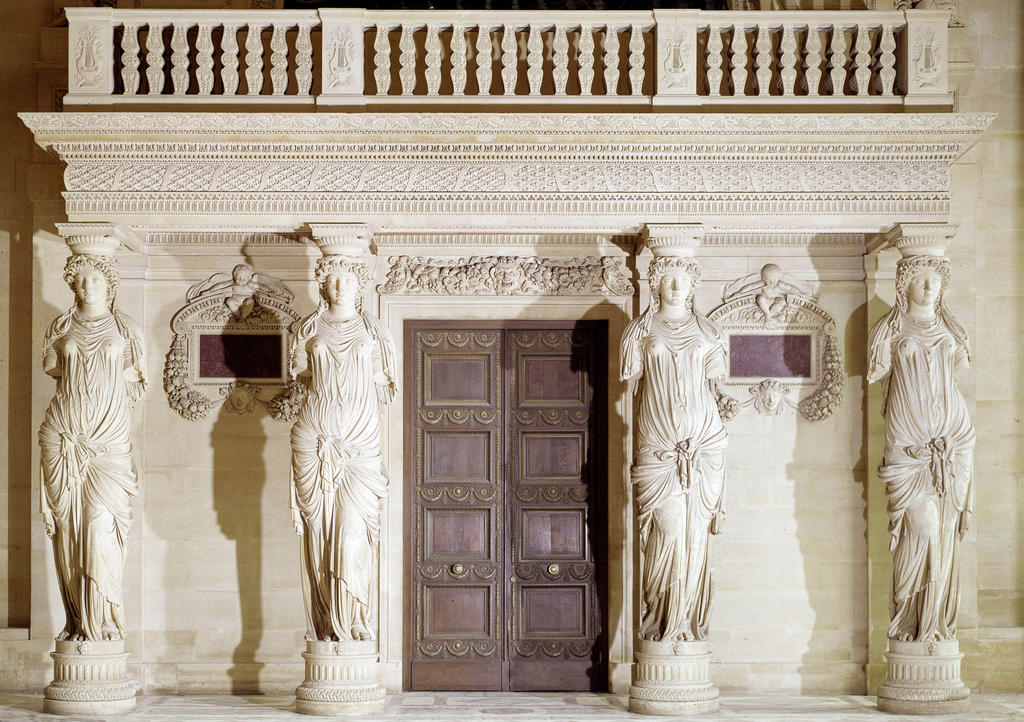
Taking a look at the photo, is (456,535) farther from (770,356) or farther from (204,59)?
(204,59)

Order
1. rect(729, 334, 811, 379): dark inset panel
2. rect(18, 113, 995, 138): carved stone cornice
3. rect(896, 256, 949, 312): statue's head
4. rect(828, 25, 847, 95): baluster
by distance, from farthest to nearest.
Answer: rect(729, 334, 811, 379): dark inset panel
rect(828, 25, 847, 95): baluster
rect(896, 256, 949, 312): statue's head
rect(18, 113, 995, 138): carved stone cornice

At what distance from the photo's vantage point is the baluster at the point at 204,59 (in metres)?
8.06

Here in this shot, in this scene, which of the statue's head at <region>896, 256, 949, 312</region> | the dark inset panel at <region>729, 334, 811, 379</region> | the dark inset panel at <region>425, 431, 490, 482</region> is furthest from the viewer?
the dark inset panel at <region>425, 431, 490, 482</region>

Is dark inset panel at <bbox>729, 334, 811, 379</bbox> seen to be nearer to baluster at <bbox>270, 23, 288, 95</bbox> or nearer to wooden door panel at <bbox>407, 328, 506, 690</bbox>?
wooden door panel at <bbox>407, 328, 506, 690</bbox>

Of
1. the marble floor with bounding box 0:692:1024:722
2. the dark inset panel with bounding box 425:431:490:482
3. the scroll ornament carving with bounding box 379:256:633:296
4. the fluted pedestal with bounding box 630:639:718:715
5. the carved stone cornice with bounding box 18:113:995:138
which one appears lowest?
the marble floor with bounding box 0:692:1024:722

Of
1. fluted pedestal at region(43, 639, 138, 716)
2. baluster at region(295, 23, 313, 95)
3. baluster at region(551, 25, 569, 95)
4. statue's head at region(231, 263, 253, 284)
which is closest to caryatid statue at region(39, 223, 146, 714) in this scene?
fluted pedestal at region(43, 639, 138, 716)

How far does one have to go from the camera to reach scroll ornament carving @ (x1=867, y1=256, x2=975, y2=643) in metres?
7.89

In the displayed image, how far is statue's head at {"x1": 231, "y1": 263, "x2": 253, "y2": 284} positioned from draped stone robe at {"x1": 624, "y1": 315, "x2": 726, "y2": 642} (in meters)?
2.99

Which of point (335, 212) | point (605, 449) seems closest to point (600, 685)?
point (605, 449)

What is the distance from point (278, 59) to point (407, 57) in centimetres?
88

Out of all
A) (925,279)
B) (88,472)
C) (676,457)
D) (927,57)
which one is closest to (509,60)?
(927,57)

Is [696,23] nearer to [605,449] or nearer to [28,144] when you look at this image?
[605,449]

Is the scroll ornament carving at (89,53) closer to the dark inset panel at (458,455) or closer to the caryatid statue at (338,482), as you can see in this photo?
the caryatid statue at (338,482)

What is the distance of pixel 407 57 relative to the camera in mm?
8078
